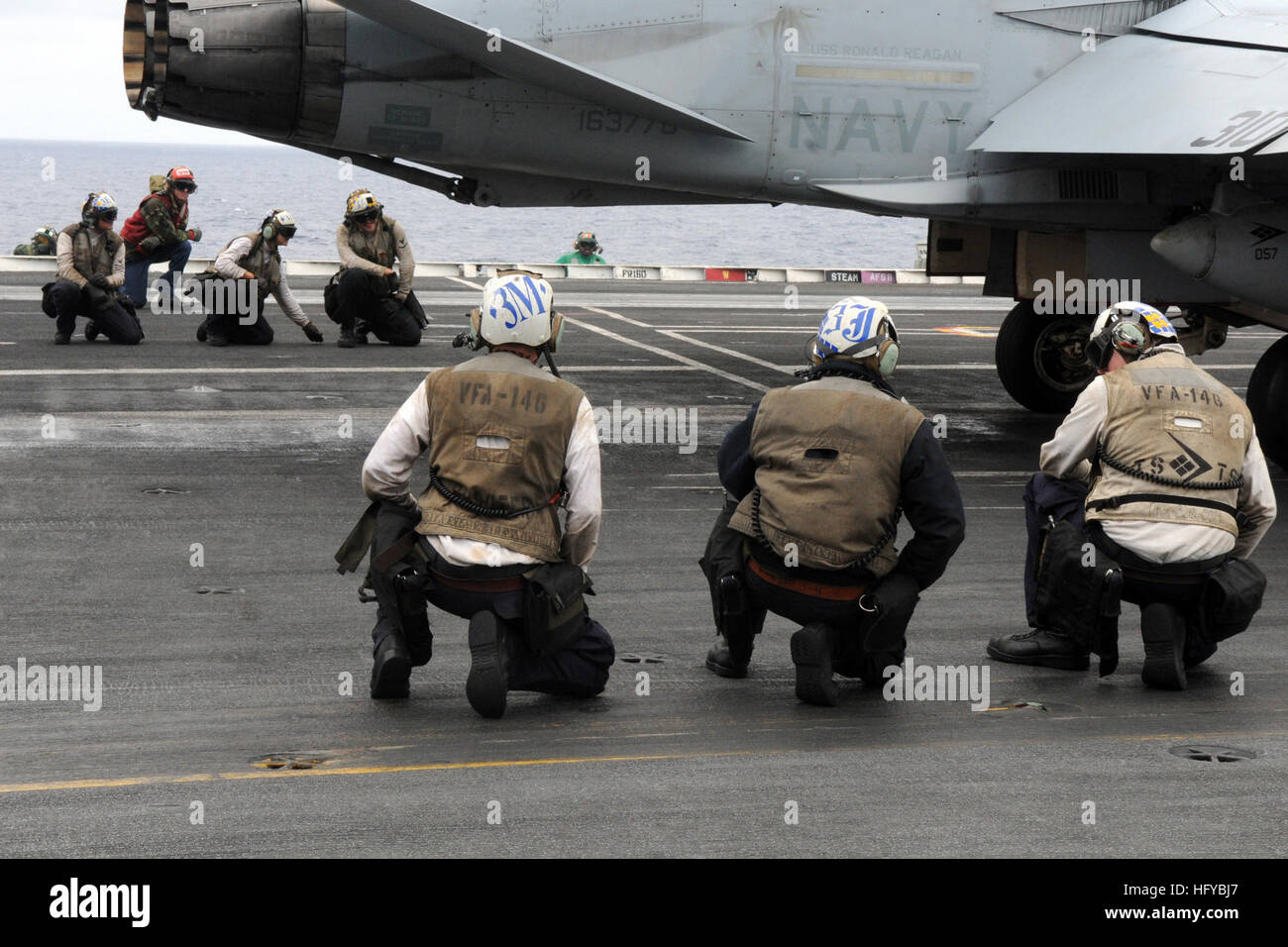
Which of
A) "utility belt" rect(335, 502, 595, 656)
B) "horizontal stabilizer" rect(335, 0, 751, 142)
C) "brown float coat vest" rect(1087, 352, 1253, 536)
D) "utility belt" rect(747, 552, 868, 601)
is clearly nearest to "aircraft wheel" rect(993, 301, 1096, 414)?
"horizontal stabilizer" rect(335, 0, 751, 142)

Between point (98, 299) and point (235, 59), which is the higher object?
point (235, 59)

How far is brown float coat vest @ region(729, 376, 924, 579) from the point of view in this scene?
6.96m

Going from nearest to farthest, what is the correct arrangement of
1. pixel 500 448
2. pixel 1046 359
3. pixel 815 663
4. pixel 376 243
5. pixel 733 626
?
1. pixel 500 448
2. pixel 815 663
3. pixel 733 626
4. pixel 1046 359
5. pixel 376 243

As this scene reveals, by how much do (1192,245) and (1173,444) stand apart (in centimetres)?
560

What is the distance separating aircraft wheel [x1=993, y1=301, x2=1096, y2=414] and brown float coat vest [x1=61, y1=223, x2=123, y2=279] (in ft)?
33.5

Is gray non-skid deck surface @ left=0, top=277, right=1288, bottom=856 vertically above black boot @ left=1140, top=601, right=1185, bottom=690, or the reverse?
black boot @ left=1140, top=601, right=1185, bottom=690

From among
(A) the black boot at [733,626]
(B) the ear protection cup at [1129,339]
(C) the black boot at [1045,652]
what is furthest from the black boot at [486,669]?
(B) the ear protection cup at [1129,339]

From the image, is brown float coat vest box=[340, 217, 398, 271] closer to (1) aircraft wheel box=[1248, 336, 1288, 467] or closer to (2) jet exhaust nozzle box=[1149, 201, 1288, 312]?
(2) jet exhaust nozzle box=[1149, 201, 1288, 312]

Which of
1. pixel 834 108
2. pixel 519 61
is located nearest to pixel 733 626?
pixel 519 61

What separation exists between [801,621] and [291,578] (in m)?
3.39

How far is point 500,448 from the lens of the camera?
22.3ft

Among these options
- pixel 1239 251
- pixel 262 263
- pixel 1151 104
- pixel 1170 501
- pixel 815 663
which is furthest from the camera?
pixel 262 263

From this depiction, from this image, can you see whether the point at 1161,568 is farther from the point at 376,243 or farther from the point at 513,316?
the point at 376,243

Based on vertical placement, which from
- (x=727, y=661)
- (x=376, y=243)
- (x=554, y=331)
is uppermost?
(x=376, y=243)
